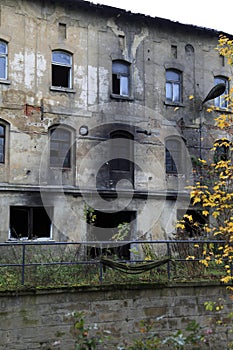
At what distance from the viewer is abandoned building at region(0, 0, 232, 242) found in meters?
17.5

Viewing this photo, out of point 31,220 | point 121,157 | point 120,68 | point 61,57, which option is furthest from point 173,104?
point 31,220

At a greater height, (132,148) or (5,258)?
(132,148)

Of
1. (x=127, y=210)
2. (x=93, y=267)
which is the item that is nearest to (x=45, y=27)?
(x=127, y=210)

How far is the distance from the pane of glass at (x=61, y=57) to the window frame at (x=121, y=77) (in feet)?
6.68

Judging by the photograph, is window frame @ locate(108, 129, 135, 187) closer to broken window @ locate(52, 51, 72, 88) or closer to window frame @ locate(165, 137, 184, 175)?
window frame @ locate(165, 137, 184, 175)

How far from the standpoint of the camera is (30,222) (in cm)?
1741

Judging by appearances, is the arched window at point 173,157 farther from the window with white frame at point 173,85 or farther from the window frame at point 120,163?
the window with white frame at point 173,85

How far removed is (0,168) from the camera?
17016 mm

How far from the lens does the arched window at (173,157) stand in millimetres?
20234

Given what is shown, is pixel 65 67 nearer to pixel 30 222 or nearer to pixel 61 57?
pixel 61 57

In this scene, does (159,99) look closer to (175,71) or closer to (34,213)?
(175,71)

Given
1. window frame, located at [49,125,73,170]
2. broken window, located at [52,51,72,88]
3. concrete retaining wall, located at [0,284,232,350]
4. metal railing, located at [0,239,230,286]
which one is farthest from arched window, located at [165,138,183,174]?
concrete retaining wall, located at [0,284,232,350]

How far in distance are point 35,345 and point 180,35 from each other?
616 inches

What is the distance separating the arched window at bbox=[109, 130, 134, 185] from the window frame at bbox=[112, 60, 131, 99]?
1706 millimetres
